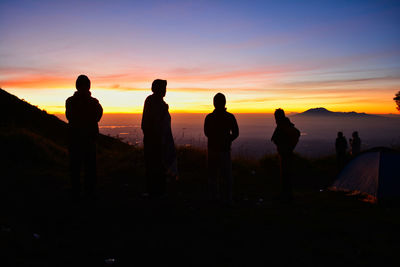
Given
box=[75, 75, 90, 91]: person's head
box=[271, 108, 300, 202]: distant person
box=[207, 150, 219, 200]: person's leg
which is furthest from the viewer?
box=[271, 108, 300, 202]: distant person

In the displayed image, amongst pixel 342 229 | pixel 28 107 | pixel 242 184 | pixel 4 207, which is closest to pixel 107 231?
pixel 4 207

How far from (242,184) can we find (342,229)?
15.8 ft

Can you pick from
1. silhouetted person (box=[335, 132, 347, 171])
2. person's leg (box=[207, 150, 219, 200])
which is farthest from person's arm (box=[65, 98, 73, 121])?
silhouetted person (box=[335, 132, 347, 171])

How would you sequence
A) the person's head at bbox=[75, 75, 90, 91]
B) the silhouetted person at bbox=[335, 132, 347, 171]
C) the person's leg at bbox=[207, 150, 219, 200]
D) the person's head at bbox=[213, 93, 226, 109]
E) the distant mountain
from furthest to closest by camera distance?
1. the silhouetted person at bbox=[335, 132, 347, 171]
2. the distant mountain
3. the person's leg at bbox=[207, 150, 219, 200]
4. the person's head at bbox=[213, 93, 226, 109]
5. the person's head at bbox=[75, 75, 90, 91]

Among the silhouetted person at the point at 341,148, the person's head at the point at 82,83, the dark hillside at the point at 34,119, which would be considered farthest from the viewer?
the dark hillside at the point at 34,119

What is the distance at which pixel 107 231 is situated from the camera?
187 inches

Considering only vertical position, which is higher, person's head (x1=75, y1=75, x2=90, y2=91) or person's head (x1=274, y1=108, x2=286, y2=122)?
person's head (x1=75, y1=75, x2=90, y2=91)

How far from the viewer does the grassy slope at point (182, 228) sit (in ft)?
12.9

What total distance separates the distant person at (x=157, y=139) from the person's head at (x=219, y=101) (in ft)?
3.29

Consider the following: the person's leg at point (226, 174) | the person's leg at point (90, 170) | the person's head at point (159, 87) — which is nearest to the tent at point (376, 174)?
the person's leg at point (226, 174)

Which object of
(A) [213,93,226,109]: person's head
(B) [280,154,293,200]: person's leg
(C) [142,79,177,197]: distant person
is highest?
(A) [213,93,226,109]: person's head

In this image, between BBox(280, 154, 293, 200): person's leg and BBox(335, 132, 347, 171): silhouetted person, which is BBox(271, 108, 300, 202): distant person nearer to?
BBox(280, 154, 293, 200): person's leg

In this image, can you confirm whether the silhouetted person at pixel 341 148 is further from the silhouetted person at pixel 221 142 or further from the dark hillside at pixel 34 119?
the dark hillside at pixel 34 119

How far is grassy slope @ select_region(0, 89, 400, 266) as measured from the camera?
3941 mm
